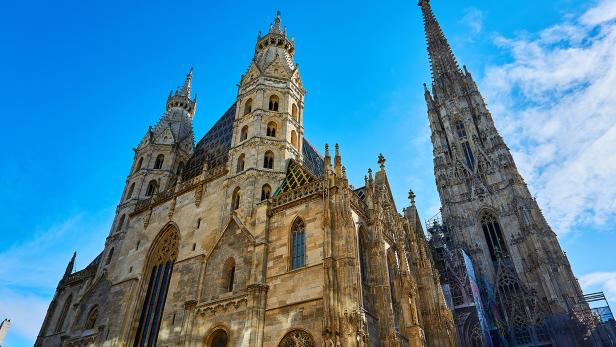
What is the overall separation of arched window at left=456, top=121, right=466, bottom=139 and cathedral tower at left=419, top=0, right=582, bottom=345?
0.44 ft

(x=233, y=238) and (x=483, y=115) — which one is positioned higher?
(x=483, y=115)

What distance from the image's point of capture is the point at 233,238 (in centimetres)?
1983

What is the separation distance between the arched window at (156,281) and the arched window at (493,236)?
102ft

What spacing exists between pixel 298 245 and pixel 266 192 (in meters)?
4.59

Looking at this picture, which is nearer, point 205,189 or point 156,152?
point 205,189

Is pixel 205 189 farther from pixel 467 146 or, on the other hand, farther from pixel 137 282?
pixel 467 146

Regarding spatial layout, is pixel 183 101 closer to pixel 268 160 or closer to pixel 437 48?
pixel 268 160

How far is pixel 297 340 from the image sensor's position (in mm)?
14969

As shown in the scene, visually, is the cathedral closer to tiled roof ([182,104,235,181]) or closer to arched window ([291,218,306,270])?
arched window ([291,218,306,270])

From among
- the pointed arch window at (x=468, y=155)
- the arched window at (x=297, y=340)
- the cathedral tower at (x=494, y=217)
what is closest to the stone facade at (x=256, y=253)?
the arched window at (x=297, y=340)

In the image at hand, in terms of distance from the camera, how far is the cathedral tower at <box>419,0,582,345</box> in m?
33.9

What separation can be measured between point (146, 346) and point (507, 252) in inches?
1361

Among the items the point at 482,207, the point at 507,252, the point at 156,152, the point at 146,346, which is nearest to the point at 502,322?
the point at 507,252

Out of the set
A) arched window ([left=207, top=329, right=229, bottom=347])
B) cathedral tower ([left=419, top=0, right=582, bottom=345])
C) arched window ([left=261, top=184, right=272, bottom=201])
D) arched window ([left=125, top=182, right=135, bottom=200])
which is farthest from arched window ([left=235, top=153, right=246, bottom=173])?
cathedral tower ([left=419, top=0, right=582, bottom=345])
